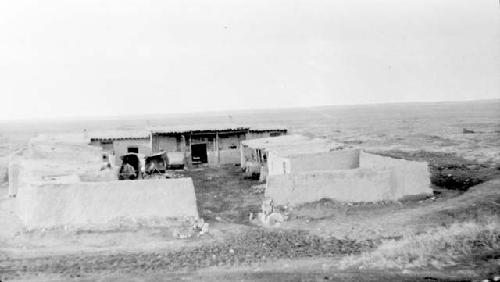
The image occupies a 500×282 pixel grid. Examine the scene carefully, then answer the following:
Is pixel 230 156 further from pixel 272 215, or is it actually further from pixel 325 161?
pixel 272 215

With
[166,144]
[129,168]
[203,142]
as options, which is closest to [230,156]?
[203,142]

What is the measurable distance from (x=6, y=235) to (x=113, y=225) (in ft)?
10.5

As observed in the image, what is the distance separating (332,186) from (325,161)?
377 centimetres

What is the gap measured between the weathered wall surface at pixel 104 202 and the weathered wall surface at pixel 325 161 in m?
5.88

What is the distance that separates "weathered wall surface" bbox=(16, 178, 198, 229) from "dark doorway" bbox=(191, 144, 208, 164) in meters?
14.9

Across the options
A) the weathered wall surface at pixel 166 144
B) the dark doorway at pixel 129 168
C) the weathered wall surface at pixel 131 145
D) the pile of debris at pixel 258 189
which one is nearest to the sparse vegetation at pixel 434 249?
the pile of debris at pixel 258 189

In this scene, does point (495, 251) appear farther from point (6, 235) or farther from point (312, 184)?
point (6, 235)

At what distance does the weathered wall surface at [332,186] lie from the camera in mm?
16844

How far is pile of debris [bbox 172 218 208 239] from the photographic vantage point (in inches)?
563

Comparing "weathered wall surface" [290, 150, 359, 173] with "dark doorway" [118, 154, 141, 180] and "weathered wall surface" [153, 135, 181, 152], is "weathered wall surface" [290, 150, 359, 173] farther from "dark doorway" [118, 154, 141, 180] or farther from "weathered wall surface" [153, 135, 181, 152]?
"weathered wall surface" [153, 135, 181, 152]

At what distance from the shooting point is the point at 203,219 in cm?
1603

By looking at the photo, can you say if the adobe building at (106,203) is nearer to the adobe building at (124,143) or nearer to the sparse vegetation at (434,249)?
the sparse vegetation at (434,249)

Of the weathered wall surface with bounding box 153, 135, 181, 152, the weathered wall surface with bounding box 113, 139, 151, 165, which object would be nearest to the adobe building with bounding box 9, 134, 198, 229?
the weathered wall surface with bounding box 153, 135, 181, 152

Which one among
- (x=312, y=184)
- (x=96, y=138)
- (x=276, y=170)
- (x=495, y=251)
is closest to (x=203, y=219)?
(x=312, y=184)
